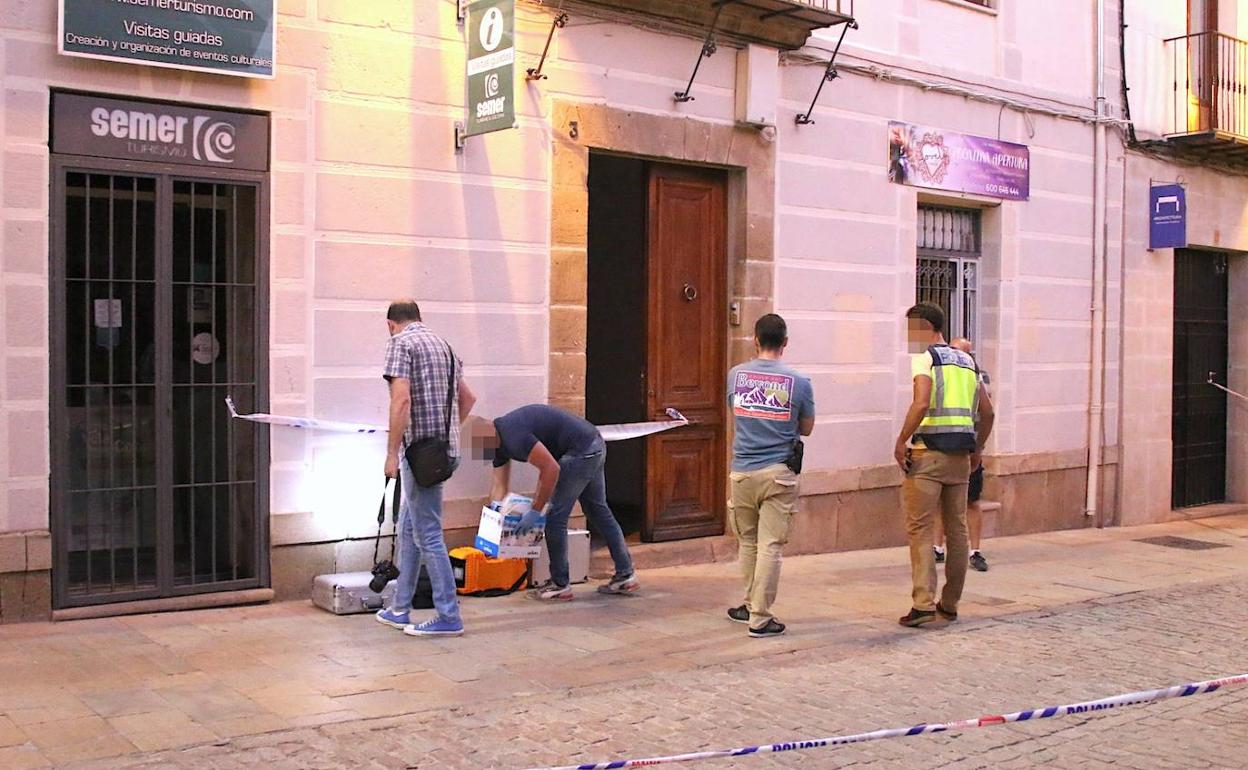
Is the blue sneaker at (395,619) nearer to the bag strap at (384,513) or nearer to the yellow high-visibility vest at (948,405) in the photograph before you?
the bag strap at (384,513)

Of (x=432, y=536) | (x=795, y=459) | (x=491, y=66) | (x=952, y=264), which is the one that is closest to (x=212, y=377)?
(x=432, y=536)

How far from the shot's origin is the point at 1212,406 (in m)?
15.3

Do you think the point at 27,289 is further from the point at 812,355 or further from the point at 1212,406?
the point at 1212,406

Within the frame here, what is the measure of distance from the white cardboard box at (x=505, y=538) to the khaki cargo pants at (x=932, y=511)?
Result: 2.31 metres

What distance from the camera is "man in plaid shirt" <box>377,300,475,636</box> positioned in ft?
23.8

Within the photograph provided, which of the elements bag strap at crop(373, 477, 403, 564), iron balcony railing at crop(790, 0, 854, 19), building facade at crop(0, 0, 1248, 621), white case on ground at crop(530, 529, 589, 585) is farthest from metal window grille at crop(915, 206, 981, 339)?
bag strap at crop(373, 477, 403, 564)

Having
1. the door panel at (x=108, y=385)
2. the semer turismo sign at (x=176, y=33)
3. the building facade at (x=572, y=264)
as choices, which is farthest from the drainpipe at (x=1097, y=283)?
the door panel at (x=108, y=385)

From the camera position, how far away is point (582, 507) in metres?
8.84

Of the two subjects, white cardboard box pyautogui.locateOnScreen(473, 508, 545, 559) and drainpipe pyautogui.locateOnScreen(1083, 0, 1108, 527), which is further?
drainpipe pyautogui.locateOnScreen(1083, 0, 1108, 527)

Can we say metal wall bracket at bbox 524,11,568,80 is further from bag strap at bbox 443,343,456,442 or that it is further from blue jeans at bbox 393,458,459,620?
blue jeans at bbox 393,458,459,620

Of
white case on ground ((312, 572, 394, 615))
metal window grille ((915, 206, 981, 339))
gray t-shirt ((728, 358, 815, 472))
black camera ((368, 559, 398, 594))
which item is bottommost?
white case on ground ((312, 572, 394, 615))

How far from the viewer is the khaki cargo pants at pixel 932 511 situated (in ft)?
26.4

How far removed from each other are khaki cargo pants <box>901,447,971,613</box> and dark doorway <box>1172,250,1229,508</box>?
7679mm

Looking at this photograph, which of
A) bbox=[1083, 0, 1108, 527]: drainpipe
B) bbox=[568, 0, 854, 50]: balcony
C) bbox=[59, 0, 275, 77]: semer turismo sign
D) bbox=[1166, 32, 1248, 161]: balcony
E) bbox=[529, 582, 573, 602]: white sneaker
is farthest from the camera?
bbox=[1166, 32, 1248, 161]: balcony
